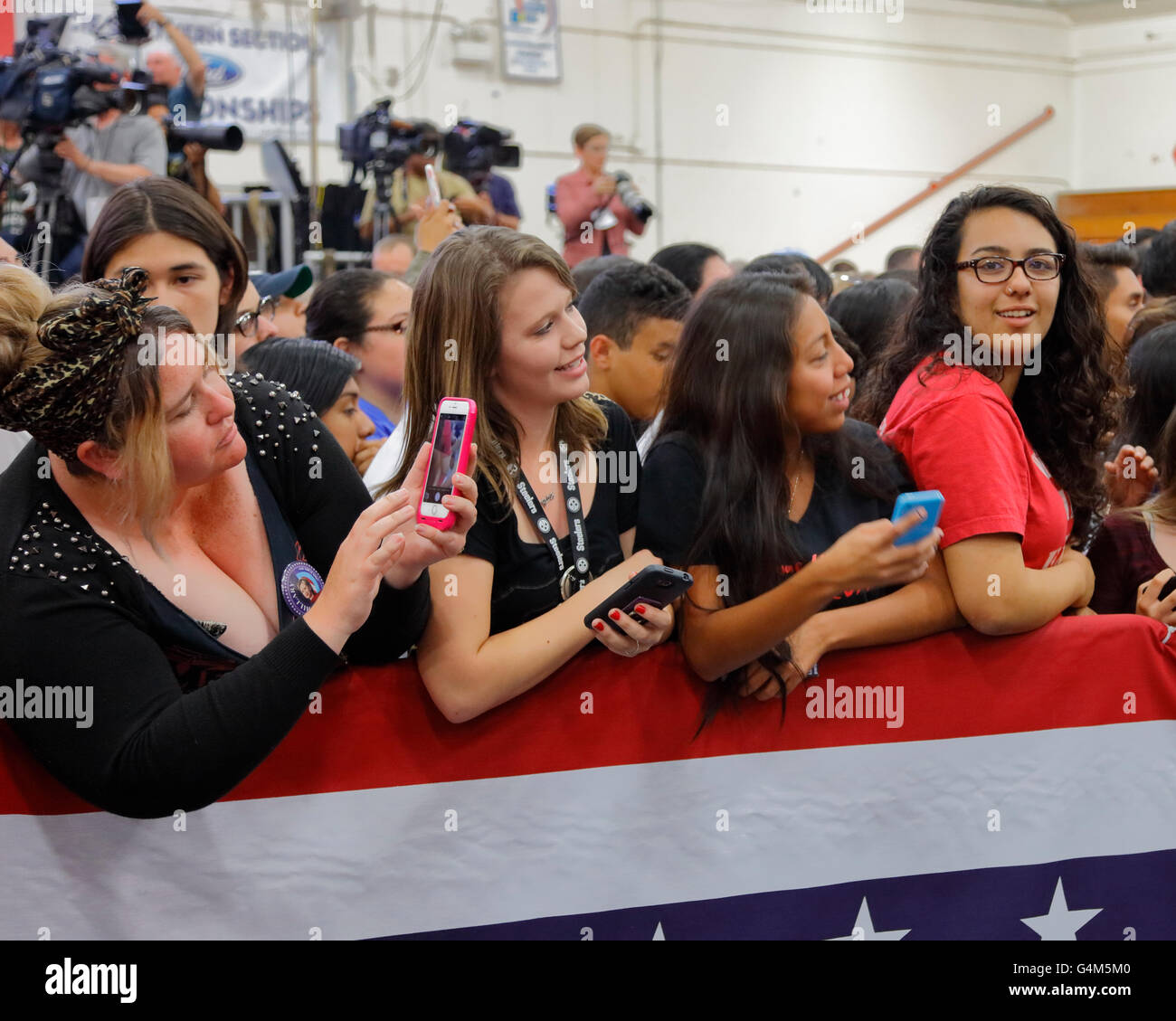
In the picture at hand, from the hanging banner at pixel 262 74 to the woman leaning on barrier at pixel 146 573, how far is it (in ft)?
24.6

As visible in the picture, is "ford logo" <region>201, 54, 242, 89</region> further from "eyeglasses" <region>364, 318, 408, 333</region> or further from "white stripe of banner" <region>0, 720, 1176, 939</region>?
"white stripe of banner" <region>0, 720, 1176, 939</region>

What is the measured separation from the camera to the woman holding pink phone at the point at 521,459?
171 cm

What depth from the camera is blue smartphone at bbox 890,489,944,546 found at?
5.09ft

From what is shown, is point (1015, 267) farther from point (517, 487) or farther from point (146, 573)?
point (146, 573)

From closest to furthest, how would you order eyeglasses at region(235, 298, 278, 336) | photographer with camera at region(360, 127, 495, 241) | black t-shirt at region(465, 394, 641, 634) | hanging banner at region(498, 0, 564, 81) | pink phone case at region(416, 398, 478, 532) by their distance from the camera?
pink phone case at region(416, 398, 478, 532) → black t-shirt at region(465, 394, 641, 634) → eyeglasses at region(235, 298, 278, 336) → photographer with camera at region(360, 127, 495, 241) → hanging banner at region(498, 0, 564, 81)

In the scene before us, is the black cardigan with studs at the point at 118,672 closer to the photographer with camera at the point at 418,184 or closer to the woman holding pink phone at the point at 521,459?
the woman holding pink phone at the point at 521,459

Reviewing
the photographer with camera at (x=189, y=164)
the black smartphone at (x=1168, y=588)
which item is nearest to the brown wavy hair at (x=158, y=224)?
the black smartphone at (x=1168, y=588)

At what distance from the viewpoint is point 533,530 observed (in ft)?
5.97

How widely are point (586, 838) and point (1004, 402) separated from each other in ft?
3.11

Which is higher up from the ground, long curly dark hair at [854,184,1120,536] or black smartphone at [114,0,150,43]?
black smartphone at [114,0,150,43]

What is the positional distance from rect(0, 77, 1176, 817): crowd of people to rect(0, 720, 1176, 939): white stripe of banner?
0.15 meters

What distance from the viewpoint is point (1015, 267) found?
213 cm

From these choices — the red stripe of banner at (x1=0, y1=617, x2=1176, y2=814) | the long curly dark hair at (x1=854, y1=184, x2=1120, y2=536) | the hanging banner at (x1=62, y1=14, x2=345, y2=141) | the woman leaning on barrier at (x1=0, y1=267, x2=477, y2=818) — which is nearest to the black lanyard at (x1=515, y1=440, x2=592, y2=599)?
the red stripe of banner at (x1=0, y1=617, x2=1176, y2=814)
